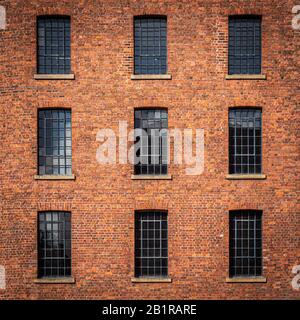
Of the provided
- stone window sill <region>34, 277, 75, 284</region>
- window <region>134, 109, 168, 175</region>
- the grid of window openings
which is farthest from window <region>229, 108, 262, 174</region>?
stone window sill <region>34, 277, 75, 284</region>

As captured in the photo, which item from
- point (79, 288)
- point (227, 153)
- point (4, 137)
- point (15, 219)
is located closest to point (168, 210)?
point (227, 153)

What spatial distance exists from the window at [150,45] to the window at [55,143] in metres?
3.11

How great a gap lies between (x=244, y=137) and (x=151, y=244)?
4.95 meters

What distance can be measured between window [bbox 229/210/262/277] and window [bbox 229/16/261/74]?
5057mm

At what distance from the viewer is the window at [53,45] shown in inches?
570

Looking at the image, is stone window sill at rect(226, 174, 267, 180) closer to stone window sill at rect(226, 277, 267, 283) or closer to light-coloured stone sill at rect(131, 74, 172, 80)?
stone window sill at rect(226, 277, 267, 283)

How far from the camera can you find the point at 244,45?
47.7 ft

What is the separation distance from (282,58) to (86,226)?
885cm

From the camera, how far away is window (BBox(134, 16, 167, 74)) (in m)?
14.4

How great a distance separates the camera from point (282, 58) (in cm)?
1414

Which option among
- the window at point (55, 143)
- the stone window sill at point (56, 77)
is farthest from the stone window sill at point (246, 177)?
the stone window sill at point (56, 77)

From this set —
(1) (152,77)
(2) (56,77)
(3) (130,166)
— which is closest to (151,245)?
(3) (130,166)
